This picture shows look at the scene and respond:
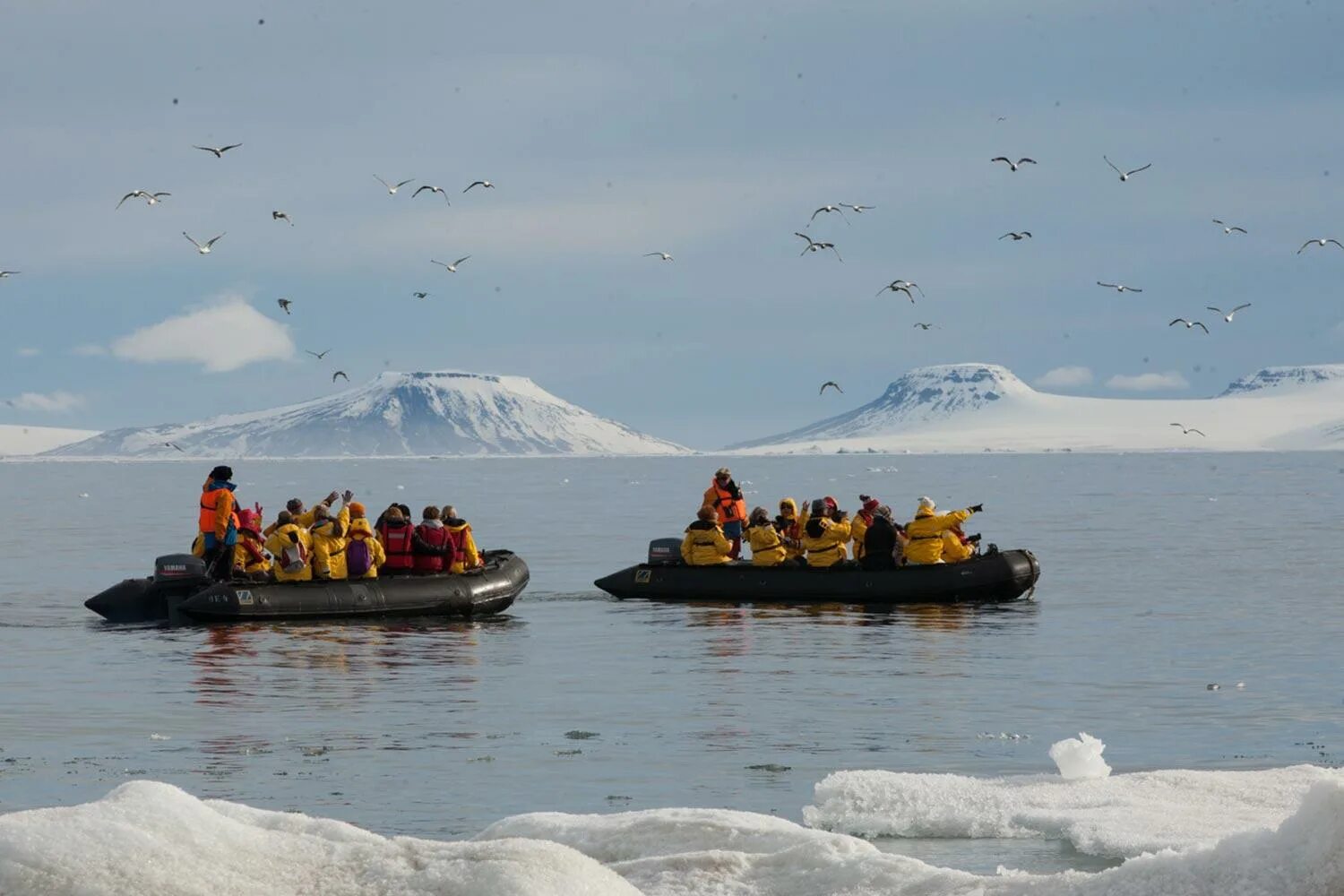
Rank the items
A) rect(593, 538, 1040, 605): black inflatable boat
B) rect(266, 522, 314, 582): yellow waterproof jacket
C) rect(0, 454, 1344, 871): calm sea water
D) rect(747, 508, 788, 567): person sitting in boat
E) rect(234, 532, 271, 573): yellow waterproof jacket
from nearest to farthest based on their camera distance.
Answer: rect(0, 454, 1344, 871): calm sea water < rect(266, 522, 314, 582): yellow waterproof jacket < rect(234, 532, 271, 573): yellow waterproof jacket < rect(593, 538, 1040, 605): black inflatable boat < rect(747, 508, 788, 567): person sitting in boat

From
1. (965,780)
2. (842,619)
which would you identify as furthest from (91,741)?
(842,619)

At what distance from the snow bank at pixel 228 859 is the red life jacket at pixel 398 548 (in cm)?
2082

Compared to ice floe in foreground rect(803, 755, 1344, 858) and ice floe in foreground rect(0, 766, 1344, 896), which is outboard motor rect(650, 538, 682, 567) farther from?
ice floe in foreground rect(0, 766, 1344, 896)

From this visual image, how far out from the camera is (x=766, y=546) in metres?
33.2

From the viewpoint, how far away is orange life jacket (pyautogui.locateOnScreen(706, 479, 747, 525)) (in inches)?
1340

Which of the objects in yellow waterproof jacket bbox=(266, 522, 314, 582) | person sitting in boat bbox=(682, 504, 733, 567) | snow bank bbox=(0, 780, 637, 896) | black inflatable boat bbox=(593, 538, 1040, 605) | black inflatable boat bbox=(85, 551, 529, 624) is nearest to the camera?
snow bank bbox=(0, 780, 637, 896)

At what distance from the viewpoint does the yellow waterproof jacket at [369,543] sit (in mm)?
29531

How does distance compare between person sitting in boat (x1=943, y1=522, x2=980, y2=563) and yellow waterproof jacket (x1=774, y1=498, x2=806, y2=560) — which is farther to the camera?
yellow waterproof jacket (x1=774, y1=498, x2=806, y2=560)

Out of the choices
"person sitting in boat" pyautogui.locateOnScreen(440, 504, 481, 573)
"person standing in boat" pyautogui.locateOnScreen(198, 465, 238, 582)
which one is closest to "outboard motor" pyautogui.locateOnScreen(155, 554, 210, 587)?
Answer: "person standing in boat" pyautogui.locateOnScreen(198, 465, 238, 582)

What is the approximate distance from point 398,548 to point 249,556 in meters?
2.55

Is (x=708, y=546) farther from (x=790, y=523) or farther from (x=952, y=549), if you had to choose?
(x=952, y=549)

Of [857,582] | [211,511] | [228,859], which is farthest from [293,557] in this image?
[228,859]

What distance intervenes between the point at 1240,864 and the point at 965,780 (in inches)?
202

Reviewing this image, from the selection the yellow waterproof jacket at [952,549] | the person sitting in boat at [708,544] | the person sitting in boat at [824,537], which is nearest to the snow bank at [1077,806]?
the person sitting in boat at [824,537]
